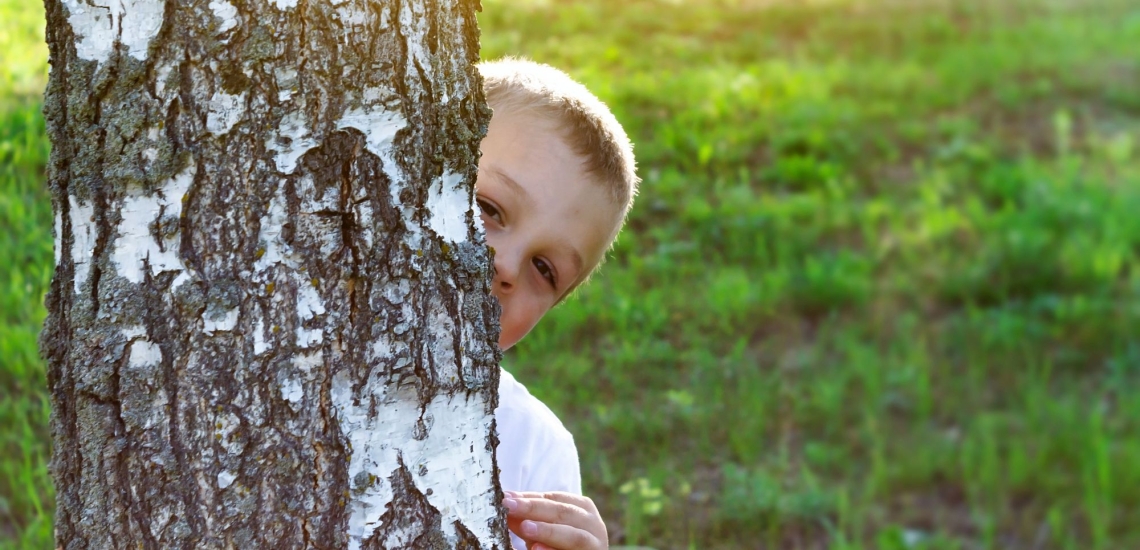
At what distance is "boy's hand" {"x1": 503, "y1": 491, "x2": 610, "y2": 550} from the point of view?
1.51 meters

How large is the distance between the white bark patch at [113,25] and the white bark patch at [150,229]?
149 mm

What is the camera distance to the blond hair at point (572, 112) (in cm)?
195

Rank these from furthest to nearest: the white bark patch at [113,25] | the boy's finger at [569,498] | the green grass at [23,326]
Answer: the green grass at [23,326] → the boy's finger at [569,498] → the white bark patch at [113,25]

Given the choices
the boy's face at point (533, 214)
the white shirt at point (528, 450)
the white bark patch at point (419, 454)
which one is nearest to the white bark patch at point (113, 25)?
the white bark patch at point (419, 454)

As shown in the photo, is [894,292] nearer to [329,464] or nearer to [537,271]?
[537,271]

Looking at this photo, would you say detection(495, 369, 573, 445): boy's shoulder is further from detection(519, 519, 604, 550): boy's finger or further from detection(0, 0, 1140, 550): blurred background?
detection(0, 0, 1140, 550): blurred background

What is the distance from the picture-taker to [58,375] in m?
1.22

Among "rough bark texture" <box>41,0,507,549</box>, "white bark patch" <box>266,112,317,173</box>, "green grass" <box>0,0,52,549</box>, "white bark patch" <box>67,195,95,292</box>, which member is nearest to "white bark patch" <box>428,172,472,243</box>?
"rough bark texture" <box>41,0,507,549</box>

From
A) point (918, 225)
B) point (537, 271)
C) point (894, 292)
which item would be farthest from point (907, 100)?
point (537, 271)

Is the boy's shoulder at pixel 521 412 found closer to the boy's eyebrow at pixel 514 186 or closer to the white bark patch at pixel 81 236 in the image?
the boy's eyebrow at pixel 514 186

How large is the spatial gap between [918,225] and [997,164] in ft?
2.15

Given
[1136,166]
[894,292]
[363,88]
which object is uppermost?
[363,88]

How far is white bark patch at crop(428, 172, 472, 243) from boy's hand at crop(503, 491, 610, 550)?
1.45 ft

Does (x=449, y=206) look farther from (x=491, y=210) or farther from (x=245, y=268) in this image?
(x=491, y=210)
